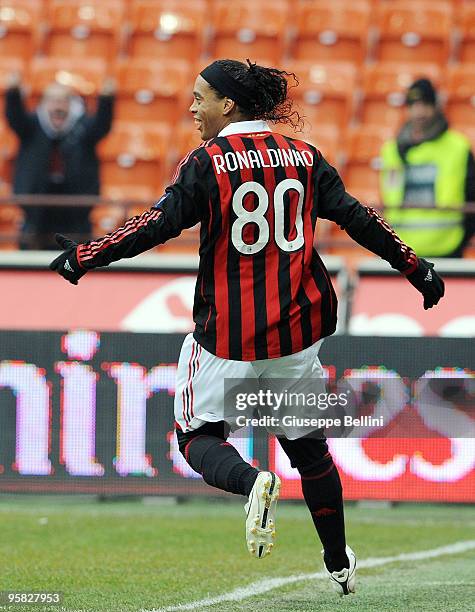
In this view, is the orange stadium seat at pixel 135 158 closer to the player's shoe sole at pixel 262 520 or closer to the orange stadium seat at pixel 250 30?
the orange stadium seat at pixel 250 30

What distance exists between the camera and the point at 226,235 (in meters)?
4.63

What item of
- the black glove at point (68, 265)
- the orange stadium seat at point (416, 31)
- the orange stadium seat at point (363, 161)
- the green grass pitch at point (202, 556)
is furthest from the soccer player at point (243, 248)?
the orange stadium seat at point (416, 31)

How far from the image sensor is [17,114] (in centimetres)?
1045

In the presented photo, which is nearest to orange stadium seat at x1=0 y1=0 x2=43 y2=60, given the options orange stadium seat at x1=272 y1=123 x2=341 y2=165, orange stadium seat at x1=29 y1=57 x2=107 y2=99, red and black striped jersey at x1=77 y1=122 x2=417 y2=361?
orange stadium seat at x1=29 y1=57 x2=107 y2=99

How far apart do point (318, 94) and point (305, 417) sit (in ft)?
28.0

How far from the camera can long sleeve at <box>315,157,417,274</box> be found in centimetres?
475

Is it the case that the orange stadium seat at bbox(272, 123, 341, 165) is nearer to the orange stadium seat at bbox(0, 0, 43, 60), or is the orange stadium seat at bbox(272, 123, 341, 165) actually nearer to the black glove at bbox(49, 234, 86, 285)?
the orange stadium seat at bbox(0, 0, 43, 60)

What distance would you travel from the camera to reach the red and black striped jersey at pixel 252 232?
4.55 m

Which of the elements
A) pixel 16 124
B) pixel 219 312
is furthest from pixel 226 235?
pixel 16 124

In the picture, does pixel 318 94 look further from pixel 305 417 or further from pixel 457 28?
pixel 305 417

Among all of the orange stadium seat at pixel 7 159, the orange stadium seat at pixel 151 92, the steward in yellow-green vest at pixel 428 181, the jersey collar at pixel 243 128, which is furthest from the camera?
the orange stadium seat at pixel 151 92

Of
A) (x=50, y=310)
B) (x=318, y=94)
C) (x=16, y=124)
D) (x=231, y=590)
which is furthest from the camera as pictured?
(x=318, y=94)

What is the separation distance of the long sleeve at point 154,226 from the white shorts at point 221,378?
1.47 feet

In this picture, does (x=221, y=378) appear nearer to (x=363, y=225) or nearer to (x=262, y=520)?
(x=262, y=520)
